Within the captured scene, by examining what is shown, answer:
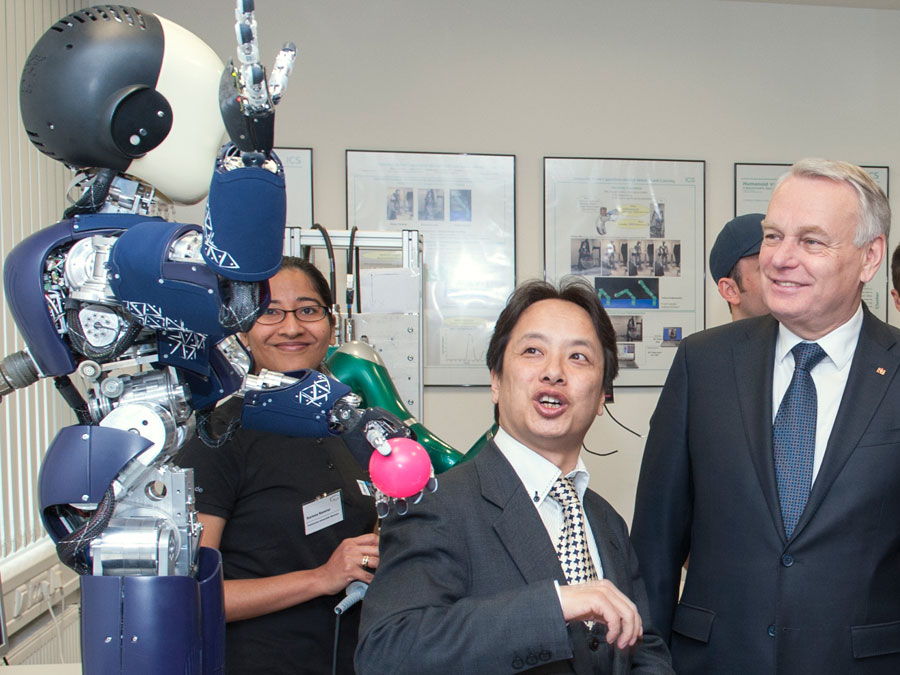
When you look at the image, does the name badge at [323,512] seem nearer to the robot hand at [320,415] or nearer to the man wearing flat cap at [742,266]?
the robot hand at [320,415]

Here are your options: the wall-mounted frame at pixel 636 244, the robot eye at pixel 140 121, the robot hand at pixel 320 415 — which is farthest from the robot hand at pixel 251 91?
the wall-mounted frame at pixel 636 244

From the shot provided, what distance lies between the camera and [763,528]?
4.40 ft

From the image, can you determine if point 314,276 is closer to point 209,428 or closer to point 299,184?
point 209,428

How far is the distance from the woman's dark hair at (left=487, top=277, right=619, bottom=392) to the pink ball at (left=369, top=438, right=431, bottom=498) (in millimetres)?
334

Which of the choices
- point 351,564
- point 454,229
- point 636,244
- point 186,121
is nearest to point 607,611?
point 351,564

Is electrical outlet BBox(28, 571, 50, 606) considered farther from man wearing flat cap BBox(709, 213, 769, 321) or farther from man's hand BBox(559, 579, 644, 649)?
man wearing flat cap BBox(709, 213, 769, 321)

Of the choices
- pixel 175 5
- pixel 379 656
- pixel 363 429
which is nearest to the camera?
pixel 379 656

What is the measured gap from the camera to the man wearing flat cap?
2.08 metres

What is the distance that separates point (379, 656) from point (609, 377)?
593 millimetres

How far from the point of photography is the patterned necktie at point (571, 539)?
109cm

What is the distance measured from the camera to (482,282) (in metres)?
3.46

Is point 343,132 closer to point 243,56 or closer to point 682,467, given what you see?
point 682,467

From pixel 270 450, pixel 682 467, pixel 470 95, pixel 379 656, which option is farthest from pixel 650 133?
pixel 379 656

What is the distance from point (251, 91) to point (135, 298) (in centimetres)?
29
